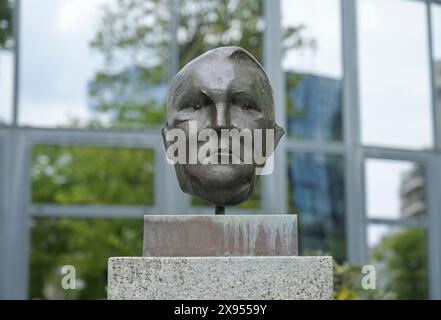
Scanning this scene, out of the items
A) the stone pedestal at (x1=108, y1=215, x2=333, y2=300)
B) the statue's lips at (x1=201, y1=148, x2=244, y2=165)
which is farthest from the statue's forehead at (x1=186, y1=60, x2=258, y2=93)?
the stone pedestal at (x1=108, y1=215, x2=333, y2=300)

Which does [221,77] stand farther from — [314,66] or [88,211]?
[314,66]

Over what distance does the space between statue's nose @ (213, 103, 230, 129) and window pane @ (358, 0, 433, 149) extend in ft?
20.9

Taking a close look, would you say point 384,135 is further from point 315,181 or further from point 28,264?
point 28,264

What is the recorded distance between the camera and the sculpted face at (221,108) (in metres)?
4.79

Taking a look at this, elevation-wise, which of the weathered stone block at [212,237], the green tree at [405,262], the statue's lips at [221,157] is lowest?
the green tree at [405,262]

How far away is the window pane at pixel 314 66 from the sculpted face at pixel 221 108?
5.91 meters

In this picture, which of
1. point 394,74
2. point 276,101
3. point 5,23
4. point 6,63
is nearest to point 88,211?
point 6,63

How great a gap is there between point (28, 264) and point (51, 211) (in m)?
0.67

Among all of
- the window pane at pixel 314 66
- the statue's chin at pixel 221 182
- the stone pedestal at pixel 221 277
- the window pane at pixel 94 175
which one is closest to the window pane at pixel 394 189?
the window pane at pixel 314 66

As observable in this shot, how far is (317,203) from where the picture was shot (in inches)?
420

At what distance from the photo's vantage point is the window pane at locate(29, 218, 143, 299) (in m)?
10.5

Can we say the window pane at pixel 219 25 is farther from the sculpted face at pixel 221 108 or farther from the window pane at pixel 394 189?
the sculpted face at pixel 221 108

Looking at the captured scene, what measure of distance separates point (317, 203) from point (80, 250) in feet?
10.1

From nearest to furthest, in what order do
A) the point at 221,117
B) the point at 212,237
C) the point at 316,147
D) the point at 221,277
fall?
the point at 221,277, the point at 212,237, the point at 221,117, the point at 316,147
